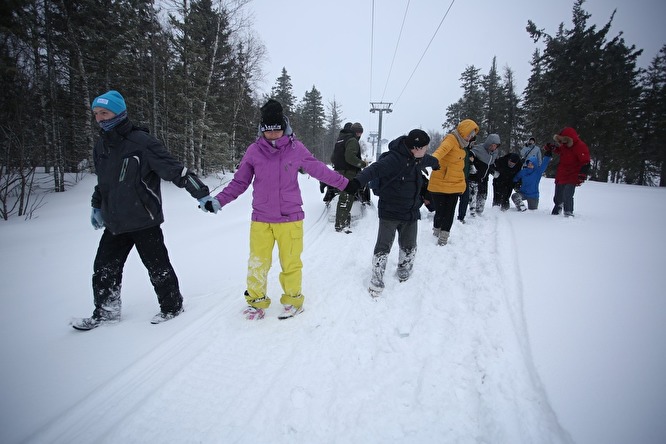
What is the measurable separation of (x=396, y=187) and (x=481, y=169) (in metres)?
4.07

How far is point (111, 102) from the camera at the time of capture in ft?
8.78

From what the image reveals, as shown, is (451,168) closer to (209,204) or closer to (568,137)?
(568,137)

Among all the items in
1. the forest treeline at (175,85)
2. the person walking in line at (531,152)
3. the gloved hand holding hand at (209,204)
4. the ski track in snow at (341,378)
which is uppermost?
the forest treeline at (175,85)

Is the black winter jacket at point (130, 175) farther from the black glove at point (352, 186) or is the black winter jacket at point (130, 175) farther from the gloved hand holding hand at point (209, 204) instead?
the black glove at point (352, 186)

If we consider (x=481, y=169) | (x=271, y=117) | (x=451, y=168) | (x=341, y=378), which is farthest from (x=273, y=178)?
(x=481, y=169)

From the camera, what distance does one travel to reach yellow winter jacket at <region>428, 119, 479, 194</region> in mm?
4938

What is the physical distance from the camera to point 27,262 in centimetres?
480

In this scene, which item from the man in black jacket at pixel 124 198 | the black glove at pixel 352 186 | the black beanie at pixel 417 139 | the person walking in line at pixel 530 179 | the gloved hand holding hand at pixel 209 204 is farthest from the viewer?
the person walking in line at pixel 530 179

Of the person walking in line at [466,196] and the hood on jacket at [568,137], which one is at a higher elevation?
the hood on jacket at [568,137]

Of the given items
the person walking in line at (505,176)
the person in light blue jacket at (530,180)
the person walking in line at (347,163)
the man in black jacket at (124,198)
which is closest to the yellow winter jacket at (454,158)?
the person walking in line at (347,163)

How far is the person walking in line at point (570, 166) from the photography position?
6.13 metres

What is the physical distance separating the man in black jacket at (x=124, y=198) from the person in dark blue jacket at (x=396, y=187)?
84.3 inches

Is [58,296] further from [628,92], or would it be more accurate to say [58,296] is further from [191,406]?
[628,92]

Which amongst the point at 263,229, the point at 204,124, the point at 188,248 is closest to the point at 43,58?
the point at 204,124
